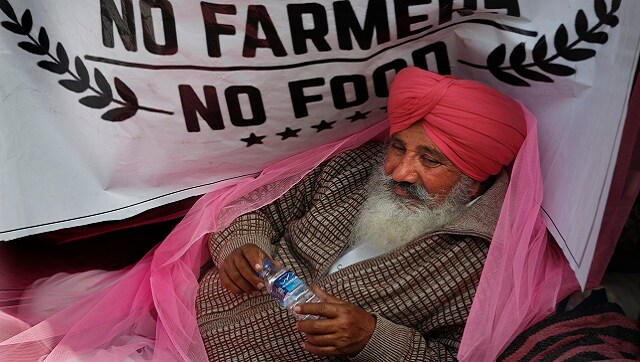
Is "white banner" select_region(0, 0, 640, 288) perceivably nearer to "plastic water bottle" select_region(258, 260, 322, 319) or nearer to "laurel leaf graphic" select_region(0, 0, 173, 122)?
"laurel leaf graphic" select_region(0, 0, 173, 122)

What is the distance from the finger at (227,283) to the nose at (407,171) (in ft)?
1.69

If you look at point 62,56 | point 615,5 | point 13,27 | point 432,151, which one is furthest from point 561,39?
point 13,27

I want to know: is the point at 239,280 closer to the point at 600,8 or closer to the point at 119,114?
the point at 119,114

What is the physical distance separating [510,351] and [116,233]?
4.16 ft

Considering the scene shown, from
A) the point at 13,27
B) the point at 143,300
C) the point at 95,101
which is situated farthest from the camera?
the point at 143,300

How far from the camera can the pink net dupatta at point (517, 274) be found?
2.00 m

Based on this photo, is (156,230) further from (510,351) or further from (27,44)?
(510,351)

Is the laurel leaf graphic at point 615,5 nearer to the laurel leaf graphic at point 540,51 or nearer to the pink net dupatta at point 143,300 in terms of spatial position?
the laurel leaf graphic at point 540,51

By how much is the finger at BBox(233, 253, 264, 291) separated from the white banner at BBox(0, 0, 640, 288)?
1.05 ft

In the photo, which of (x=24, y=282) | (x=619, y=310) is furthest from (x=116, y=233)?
(x=619, y=310)

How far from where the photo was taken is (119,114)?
2.21 m

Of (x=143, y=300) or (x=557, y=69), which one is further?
(x=143, y=300)

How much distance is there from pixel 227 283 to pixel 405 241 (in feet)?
1.62

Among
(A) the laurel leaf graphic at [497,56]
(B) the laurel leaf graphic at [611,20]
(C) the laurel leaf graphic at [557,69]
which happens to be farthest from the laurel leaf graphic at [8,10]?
(B) the laurel leaf graphic at [611,20]
